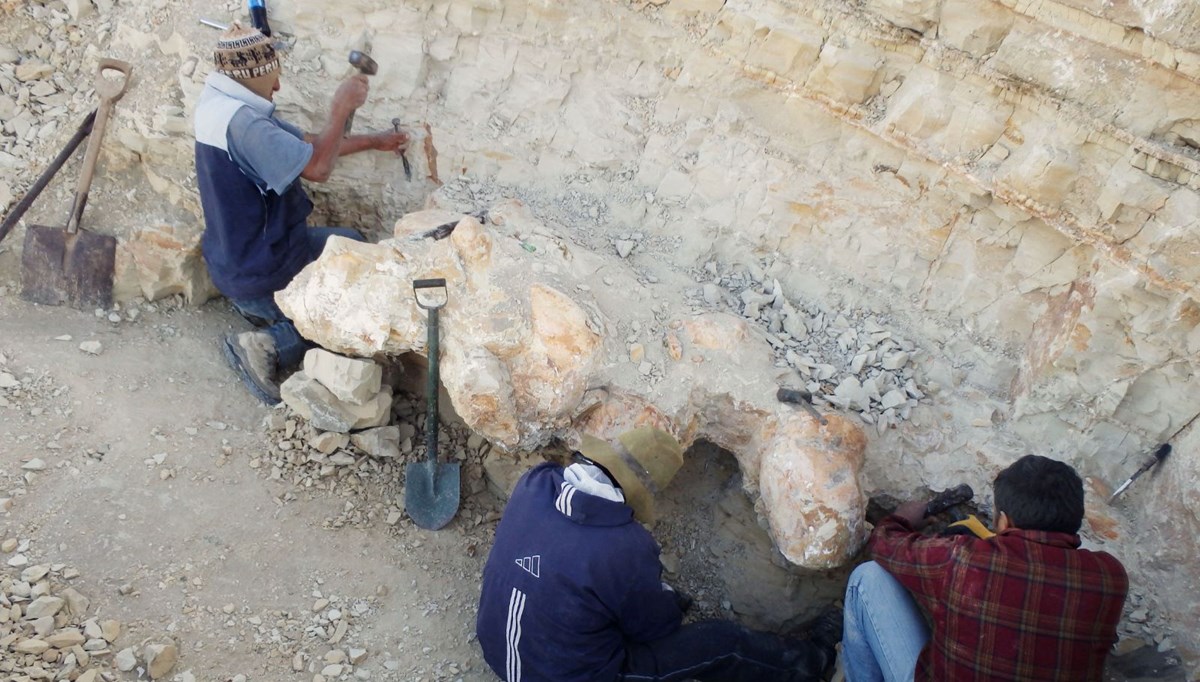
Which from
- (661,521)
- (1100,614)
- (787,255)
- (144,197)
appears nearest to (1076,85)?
(787,255)

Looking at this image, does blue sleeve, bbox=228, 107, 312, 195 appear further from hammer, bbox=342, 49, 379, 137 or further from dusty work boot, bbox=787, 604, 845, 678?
dusty work boot, bbox=787, 604, 845, 678

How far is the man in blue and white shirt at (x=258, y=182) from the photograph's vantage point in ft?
11.7

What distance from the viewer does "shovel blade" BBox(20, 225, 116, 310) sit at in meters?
4.16

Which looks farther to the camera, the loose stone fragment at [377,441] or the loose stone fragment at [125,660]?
the loose stone fragment at [377,441]

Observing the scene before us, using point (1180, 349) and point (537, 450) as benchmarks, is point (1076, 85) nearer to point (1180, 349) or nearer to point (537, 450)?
point (1180, 349)

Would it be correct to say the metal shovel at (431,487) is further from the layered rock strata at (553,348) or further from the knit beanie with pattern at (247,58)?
the knit beanie with pattern at (247,58)

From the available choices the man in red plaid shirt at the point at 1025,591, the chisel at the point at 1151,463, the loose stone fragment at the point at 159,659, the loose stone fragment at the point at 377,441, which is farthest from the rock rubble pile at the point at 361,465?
the chisel at the point at 1151,463

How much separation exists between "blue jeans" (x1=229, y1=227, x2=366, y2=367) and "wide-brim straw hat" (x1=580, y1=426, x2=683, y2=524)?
1876mm

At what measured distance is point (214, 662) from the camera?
315 centimetres

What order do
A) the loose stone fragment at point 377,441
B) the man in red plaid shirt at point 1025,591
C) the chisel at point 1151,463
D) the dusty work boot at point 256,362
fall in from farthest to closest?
the dusty work boot at point 256,362 < the loose stone fragment at point 377,441 < the chisel at point 1151,463 < the man in red plaid shirt at point 1025,591

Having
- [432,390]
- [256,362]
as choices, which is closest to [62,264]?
[256,362]

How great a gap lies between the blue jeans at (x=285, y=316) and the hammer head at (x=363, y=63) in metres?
0.79

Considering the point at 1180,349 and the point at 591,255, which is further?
the point at 591,255

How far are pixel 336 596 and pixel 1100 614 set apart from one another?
9.13 feet
